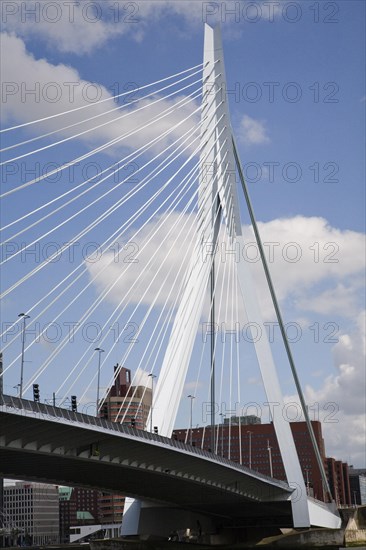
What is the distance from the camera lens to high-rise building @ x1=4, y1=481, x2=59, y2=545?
504 feet

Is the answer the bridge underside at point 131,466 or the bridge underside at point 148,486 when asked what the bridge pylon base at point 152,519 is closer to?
the bridge underside at point 131,466

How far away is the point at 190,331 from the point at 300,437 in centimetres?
10342

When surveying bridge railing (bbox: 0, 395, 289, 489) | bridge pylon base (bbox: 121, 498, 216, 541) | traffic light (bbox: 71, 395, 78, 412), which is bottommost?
bridge pylon base (bbox: 121, 498, 216, 541)

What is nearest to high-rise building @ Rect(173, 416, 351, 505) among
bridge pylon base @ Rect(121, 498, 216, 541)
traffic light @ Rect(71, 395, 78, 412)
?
bridge pylon base @ Rect(121, 498, 216, 541)

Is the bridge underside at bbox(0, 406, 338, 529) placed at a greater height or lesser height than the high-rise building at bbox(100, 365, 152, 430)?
lesser

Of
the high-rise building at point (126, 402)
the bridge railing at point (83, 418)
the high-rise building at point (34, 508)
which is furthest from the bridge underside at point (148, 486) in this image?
the high-rise building at point (34, 508)

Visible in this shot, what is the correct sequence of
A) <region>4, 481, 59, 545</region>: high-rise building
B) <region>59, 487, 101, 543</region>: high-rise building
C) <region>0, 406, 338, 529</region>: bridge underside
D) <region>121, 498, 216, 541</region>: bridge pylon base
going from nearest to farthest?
<region>0, 406, 338, 529</region>: bridge underside → <region>121, 498, 216, 541</region>: bridge pylon base → <region>4, 481, 59, 545</region>: high-rise building → <region>59, 487, 101, 543</region>: high-rise building

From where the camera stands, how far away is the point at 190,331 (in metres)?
36.9

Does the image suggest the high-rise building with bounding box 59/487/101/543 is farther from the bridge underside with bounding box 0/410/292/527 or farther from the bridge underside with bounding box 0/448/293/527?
the bridge underside with bounding box 0/410/292/527

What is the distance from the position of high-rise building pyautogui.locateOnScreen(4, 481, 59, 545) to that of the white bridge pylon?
11569cm

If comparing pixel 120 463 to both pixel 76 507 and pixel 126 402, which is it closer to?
pixel 126 402

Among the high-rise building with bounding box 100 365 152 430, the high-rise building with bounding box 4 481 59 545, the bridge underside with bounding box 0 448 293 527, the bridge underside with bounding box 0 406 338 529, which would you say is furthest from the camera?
the high-rise building with bounding box 4 481 59 545

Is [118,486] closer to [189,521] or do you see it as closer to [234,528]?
[189,521]

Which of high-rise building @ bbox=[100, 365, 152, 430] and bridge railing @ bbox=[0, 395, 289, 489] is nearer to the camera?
bridge railing @ bbox=[0, 395, 289, 489]
